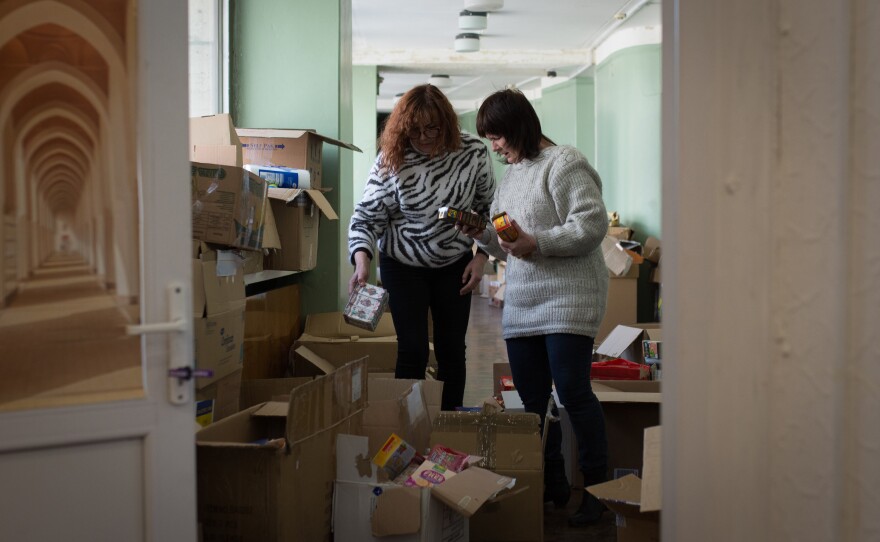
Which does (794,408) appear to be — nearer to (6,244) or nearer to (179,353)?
(179,353)

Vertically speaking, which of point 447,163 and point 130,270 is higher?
point 447,163

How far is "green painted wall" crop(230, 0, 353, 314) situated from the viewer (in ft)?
13.7

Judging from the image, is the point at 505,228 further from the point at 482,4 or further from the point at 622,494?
the point at 482,4

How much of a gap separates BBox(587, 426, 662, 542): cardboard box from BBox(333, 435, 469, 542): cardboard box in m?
0.40

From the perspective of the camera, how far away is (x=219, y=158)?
2951 millimetres

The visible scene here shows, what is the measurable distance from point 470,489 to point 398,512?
191mm

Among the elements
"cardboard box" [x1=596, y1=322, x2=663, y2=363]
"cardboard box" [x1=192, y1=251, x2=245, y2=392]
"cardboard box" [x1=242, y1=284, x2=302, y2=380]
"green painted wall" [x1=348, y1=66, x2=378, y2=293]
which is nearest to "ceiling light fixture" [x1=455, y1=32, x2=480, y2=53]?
"green painted wall" [x1=348, y1=66, x2=378, y2=293]

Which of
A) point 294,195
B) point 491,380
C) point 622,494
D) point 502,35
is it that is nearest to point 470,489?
point 622,494

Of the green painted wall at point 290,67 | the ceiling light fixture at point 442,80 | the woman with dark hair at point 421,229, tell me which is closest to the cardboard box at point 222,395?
the woman with dark hair at point 421,229

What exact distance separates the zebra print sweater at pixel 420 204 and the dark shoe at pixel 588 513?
954 millimetres

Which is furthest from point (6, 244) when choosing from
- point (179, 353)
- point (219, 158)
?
point (219, 158)

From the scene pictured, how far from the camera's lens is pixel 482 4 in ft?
22.7

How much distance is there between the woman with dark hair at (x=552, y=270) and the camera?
8.29 ft

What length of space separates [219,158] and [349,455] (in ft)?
4.16
